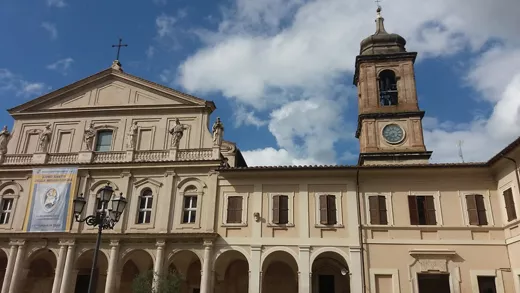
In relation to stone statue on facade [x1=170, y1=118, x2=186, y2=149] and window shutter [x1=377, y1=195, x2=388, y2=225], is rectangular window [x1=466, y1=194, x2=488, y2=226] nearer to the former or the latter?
window shutter [x1=377, y1=195, x2=388, y2=225]

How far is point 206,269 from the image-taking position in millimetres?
21578

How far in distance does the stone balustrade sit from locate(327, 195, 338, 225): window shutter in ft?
21.0

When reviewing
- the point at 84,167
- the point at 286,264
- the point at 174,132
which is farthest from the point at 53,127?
the point at 286,264

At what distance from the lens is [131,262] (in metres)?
24.9

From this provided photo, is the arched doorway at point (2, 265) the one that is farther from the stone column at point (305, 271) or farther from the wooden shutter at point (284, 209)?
the stone column at point (305, 271)

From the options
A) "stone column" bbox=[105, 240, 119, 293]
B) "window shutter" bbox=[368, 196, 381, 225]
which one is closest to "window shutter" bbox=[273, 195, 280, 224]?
"window shutter" bbox=[368, 196, 381, 225]

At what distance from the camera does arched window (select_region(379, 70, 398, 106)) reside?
3062cm

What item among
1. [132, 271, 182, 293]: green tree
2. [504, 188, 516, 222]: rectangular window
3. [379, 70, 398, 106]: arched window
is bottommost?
[132, 271, 182, 293]: green tree

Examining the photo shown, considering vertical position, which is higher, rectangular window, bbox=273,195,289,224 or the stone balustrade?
the stone balustrade

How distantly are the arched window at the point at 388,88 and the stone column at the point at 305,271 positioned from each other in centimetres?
1351

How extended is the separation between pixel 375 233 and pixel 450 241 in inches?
137

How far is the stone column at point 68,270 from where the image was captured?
72.8 feet

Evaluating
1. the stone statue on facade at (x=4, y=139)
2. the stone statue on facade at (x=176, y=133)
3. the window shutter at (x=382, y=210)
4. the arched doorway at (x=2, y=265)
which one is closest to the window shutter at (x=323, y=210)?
the window shutter at (x=382, y=210)

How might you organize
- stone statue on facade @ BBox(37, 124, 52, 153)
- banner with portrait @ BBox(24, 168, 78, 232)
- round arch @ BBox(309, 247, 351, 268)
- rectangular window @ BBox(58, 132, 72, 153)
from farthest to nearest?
rectangular window @ BBox(58, 132, 72, 153) → stone statue on facade @ BBox(37, 124, 52, 153) → banner with portrait @ BBox(24, 168, 78, 232) → round arch @ BBox(309, 247, 351, 268)
